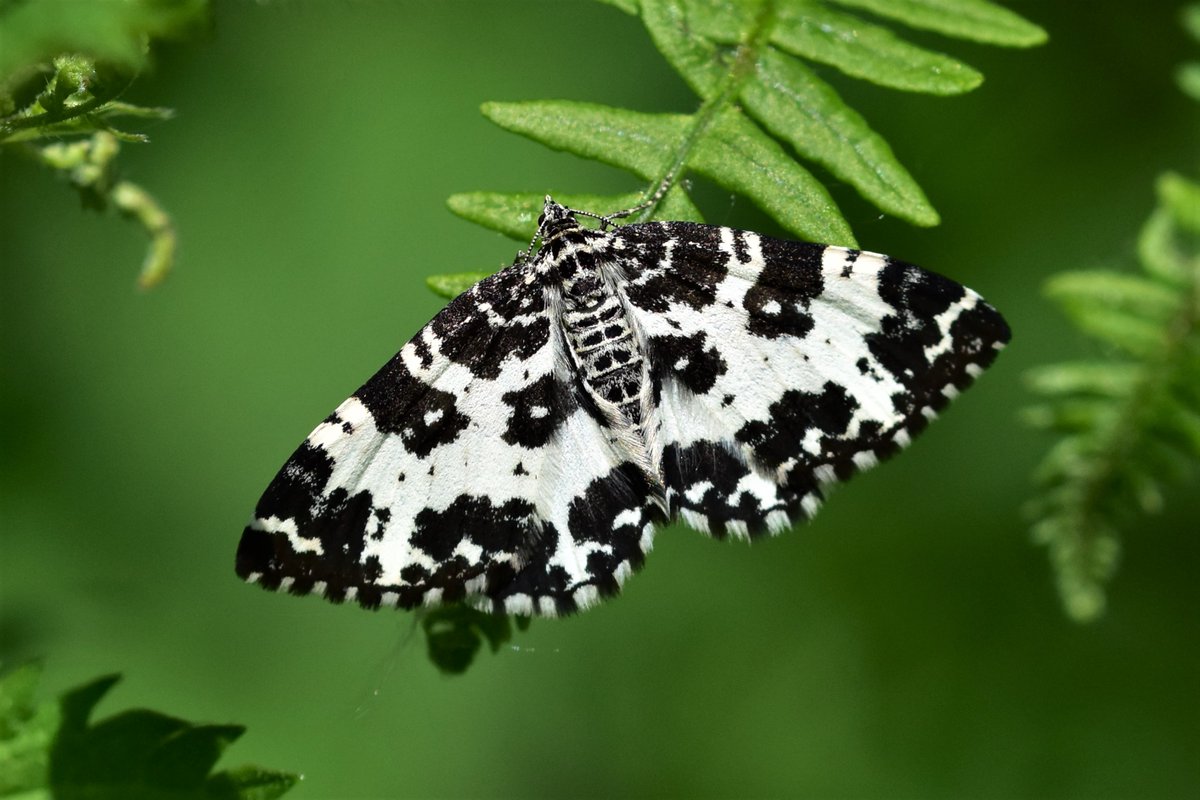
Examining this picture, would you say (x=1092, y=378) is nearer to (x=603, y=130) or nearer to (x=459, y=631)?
(x=603, y=130)

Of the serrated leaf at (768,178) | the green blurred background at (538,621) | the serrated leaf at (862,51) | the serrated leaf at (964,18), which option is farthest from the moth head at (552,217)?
the green blurred background at (538,621)

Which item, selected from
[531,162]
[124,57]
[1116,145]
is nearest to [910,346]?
[124,57]

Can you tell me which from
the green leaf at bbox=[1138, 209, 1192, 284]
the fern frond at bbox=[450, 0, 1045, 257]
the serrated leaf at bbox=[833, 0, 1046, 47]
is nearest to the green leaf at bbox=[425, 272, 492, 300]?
the fern frond at bbox=[450, 0, 1045, 257]

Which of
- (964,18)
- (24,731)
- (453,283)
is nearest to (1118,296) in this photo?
(964,18)

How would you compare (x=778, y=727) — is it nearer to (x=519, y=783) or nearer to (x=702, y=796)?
(x=702, y=796)

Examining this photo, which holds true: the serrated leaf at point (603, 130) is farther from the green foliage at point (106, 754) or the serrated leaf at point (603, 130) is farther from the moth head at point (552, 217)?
the green foliage at point (106, 754)

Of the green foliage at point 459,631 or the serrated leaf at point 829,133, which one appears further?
the green foliage at point 459,631
